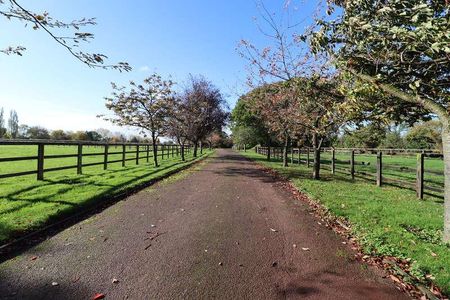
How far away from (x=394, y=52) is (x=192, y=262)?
5.20 meters

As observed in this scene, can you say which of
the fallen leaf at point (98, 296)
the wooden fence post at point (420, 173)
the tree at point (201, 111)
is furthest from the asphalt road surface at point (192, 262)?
the tree at point (201, 111)

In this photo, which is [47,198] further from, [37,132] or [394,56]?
[37,132]

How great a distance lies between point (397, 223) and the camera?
7.06 metres

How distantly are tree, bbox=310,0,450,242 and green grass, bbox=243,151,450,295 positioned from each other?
0.69 m

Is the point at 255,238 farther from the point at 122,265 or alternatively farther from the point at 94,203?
the point at 94,203

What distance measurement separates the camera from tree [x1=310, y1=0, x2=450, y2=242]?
16.5ft

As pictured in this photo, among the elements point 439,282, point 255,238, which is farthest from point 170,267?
point 439,282

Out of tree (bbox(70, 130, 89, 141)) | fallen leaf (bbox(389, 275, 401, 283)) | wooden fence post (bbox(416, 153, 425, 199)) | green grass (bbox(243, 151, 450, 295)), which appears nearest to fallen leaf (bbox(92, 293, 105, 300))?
fallen leaf (bbox(389, 275, 401, 283))

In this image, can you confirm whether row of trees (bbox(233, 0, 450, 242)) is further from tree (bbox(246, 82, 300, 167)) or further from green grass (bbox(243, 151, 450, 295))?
tree (bbox(246, 82, 300, 167))

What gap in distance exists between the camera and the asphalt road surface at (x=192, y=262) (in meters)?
3.85

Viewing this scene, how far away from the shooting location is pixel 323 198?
1002 centimetres

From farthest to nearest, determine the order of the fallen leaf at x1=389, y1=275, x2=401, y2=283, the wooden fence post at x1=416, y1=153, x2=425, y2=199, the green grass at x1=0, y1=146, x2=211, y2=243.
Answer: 1. the wooden fence post at x1=416, y1=153, x2=425, y2=199
2. the green grass at x1=0, y1=146, x2=211, y2=243
3. the fallen leaf at x1=389, y1=275, x2=401, y2=283

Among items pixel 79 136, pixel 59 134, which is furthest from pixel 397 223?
pixel 59 134

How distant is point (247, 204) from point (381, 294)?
5.36 metres
